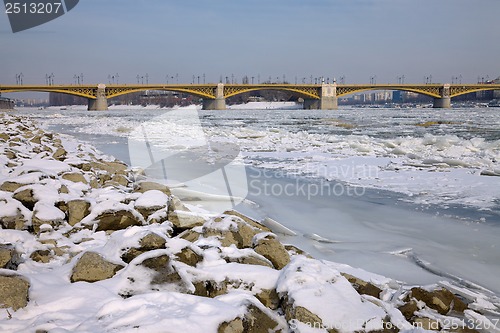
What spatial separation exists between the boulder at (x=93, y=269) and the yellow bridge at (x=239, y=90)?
173ft

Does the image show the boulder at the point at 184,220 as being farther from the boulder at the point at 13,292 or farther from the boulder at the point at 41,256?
the boulder at the point at 13,292

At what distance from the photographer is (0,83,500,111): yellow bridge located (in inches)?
2147

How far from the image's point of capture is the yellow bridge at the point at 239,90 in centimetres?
5453

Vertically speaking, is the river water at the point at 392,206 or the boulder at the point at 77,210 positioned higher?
the boulder at the point at 77,210

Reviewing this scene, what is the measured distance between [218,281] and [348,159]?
8.05 meters

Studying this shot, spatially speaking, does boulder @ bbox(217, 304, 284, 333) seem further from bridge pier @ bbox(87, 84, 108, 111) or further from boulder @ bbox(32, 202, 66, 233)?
bridge pier @ bbox(87, 84, 108, 111)

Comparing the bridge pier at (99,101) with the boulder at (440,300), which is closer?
the boulder at (440,300)

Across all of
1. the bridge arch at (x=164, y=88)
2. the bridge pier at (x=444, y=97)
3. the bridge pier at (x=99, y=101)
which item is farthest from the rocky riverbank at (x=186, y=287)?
the bridge pier at (x=444, y=97)

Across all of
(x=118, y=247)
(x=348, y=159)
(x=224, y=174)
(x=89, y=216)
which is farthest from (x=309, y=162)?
(x=118, y=247)

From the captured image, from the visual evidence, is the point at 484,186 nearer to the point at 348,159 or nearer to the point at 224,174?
the point at 348,159

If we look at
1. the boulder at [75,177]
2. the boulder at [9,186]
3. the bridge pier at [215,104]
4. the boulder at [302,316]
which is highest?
the bridge pier at [215,104]

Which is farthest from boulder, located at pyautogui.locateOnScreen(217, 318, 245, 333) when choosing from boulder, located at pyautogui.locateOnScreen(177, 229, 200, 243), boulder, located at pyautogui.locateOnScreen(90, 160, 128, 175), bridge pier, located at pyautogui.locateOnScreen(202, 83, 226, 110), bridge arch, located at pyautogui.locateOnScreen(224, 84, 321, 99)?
bridge pier, located at pyautogui.locateOnScreen(202, 83, 226, 110)

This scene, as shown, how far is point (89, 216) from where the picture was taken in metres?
3.96

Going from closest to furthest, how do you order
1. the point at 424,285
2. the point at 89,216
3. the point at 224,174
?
Result: the point at 424,285
the point at 89,216
the point at 224,174
